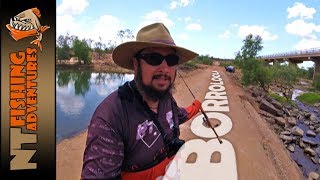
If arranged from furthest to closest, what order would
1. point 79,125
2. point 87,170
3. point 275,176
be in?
1. point 79,125
2. point 275,176
3. point 87,170

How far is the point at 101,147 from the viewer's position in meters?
1.81

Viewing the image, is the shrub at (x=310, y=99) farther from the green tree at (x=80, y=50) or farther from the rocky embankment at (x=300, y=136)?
the green tree at (x=80, y=50)

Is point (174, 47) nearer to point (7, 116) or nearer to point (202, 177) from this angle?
point (7, 116)

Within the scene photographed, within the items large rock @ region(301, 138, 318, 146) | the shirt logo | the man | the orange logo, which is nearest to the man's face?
the man

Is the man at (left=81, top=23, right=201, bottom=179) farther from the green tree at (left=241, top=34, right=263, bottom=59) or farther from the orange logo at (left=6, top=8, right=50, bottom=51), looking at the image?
the green tree at (left=241, top=34, right=263, bottom=59)

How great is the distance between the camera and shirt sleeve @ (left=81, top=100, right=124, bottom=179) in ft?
5.95

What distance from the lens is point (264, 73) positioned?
2686 cm

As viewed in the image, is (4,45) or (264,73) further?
(264,73)

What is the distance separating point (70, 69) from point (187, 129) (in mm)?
48020

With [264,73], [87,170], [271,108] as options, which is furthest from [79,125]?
[264,73]

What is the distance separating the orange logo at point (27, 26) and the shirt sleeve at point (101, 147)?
1.49m

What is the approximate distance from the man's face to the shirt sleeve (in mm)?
493

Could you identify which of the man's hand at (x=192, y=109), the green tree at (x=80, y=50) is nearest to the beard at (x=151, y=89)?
the man's hand at (x=192, y=109)

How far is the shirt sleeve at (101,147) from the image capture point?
1.81 metres
